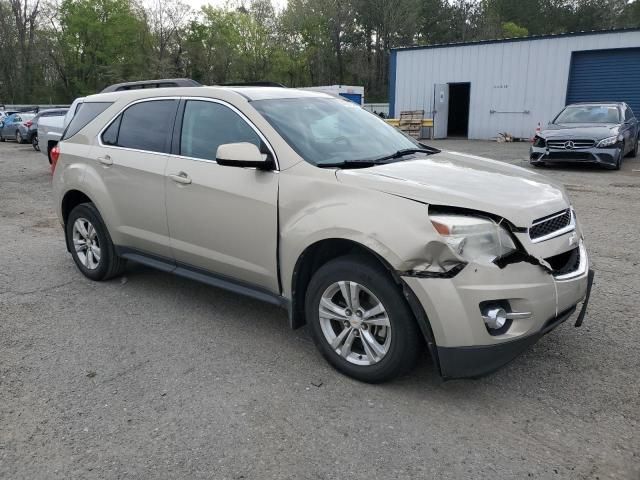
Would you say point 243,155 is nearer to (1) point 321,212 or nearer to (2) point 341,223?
(1) point 321,212

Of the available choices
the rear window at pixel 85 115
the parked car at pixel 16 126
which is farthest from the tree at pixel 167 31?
the rear window at pixel 85 115

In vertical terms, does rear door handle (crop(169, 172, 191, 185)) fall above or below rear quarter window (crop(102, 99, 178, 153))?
below

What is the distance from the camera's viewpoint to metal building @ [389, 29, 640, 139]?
21.3 metres

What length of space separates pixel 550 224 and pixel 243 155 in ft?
6.35

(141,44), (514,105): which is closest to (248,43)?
(141,44)

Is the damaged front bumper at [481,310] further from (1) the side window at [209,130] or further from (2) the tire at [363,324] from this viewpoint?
(1) the side window at [209,130]

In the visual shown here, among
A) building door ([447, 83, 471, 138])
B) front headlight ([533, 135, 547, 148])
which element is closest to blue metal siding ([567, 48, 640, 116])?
building door ([447, 83, 471, 138])

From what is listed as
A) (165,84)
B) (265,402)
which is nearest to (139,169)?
(165,84)

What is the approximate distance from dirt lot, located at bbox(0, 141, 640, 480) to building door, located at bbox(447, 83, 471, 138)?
23.4 meters

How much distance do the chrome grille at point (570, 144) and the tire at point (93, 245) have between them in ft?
34.8

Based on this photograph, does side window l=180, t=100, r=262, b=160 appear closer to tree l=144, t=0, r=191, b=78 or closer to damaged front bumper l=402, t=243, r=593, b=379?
damaged front bumper l=402, t=243, r=593, b=379

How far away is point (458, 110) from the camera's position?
88.4ft

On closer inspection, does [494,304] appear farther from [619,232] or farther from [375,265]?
[619,232]

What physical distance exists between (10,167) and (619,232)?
15432 mm
